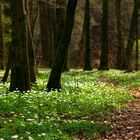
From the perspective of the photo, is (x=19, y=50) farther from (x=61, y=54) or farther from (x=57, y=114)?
(x=57, y=114)

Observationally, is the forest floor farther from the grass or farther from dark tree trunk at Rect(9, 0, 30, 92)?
dark tree trunk at Rect(9, 0, 30, 92)

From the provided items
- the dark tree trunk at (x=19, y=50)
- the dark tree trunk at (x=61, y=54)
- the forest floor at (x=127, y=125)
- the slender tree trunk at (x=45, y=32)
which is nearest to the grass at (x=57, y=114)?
the forest floor at (x=127, y=125)

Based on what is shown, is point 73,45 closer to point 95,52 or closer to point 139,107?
point 95,52

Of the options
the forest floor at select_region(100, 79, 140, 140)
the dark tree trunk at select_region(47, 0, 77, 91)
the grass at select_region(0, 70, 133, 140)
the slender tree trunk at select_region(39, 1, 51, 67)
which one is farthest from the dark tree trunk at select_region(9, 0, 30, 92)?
the slender tree trunk at select_region(39, 1, 51, 67)

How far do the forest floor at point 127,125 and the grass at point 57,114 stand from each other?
1.01 feet

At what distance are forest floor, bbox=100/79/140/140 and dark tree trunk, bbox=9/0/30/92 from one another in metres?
4.60

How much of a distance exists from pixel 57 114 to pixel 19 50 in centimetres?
482

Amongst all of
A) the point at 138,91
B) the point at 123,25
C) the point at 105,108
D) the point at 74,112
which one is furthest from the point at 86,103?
the point at 123,25

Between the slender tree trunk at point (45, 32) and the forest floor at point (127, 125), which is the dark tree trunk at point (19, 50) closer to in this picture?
the forest floor at point (127, 125)

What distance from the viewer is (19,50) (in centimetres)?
1853

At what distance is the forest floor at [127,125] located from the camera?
12112mm

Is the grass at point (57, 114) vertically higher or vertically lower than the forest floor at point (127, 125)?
higher

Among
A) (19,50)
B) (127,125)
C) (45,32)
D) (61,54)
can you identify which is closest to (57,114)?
(127,125)

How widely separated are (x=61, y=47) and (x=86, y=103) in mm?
4213
